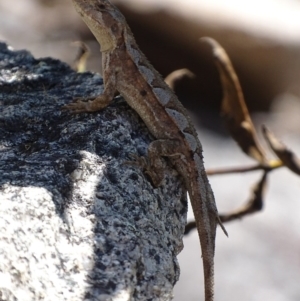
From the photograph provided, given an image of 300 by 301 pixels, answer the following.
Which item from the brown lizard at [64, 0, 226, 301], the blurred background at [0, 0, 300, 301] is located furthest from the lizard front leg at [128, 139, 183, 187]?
the blurred background at [0, 0, 300, 301]

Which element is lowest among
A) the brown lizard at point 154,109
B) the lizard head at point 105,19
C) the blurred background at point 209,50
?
the blurred background at point 209,50

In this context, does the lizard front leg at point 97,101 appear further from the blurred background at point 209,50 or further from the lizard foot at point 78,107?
the blurred background at point 209,50

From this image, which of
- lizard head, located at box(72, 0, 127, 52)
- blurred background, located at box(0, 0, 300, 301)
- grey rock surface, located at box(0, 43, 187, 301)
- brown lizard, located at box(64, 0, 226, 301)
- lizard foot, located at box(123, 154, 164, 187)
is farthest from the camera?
blurred background, located at box(0, 0, 300, 301)

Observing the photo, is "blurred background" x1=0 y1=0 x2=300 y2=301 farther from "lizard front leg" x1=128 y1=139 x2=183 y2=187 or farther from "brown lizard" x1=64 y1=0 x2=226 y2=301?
"lizard front leg" x1=128 y1=139 x2=183 y2=187

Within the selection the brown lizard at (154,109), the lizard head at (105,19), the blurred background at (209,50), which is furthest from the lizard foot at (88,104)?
the blurred background at (209,50)

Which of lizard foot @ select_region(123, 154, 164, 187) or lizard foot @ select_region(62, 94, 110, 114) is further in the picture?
lizard foot @ select_region(62, 94, 110, 114)

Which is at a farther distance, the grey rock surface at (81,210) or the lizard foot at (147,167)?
the lizard foot at (147,167)

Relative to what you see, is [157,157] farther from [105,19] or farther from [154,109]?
[105,19]

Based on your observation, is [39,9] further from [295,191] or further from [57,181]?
[57,181]

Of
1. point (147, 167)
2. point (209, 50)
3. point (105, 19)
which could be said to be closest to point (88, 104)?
point (147, 167)
